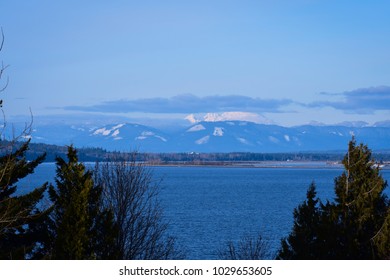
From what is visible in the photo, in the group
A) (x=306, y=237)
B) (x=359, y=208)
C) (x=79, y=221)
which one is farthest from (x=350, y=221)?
(x=79, y=221)

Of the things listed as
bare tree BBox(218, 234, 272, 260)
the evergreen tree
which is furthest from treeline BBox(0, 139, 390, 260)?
bare tree BBox(218, 234, 272, 260)

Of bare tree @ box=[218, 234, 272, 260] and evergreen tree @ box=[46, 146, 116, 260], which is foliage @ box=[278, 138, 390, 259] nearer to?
bare tree @ box=[218, 234, 272, 260]

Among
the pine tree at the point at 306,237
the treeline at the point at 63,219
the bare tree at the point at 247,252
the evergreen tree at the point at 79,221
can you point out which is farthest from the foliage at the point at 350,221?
the evergreen tree at the point at 79,221

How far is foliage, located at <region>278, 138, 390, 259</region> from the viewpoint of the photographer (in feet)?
72.5

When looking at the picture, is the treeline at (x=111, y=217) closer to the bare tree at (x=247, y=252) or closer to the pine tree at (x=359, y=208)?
the pine tree at (x=359, y=208)

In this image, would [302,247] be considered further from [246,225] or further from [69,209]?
[246,225]

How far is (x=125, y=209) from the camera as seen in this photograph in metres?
24.9

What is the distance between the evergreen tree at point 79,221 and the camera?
1459 cm

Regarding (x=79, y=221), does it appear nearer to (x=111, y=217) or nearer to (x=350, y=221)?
(x=111, y=217)

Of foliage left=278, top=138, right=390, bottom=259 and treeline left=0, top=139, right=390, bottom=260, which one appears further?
foliage left=278, top=138, right=390, bottom=259

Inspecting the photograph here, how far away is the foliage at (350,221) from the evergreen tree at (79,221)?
27.7 feet

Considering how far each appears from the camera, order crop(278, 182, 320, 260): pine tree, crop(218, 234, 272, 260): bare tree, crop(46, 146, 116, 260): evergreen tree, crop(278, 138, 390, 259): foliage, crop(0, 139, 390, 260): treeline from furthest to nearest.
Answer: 1. crop(218, 234, 272, 260): bare tree
2. crop(278, 182, 320, 260): pine tree
3. crop(278, 138, 390, 259): foliage
4. crop(0, 139, 390, 260): treeline
5. crop(46, 146, 116, 260): evergreen tree

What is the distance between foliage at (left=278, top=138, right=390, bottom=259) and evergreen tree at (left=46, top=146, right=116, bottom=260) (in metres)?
8.43
